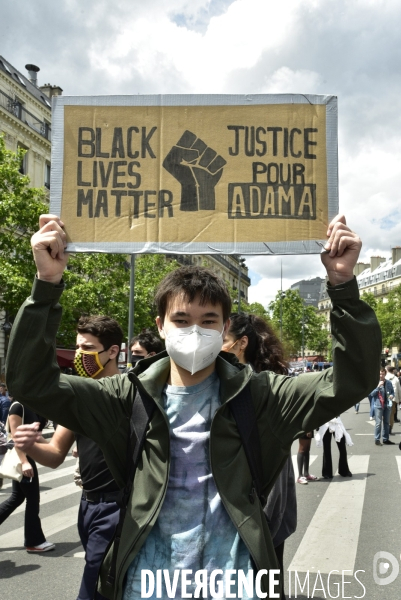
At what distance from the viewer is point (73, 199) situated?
273cm

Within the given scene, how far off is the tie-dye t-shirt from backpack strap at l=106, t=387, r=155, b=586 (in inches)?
3.0

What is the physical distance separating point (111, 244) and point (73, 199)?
243 millimetres

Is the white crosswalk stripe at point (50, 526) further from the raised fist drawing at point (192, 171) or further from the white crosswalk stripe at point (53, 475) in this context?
the raised fist drawing at point (192, 171)

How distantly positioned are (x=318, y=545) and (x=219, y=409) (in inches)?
188

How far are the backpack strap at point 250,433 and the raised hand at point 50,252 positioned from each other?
0.73 meters

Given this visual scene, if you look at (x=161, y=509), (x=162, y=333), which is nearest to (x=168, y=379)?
(x=162, y=333)

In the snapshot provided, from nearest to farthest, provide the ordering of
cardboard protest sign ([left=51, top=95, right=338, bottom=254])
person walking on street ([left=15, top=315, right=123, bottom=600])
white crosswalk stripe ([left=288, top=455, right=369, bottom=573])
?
cardboard protest sign ([left=51, top=95, right=338, bottom=254])
person walking on street ([left=15, top=315, right=123, bottom=600])
white crosswalk stripe ([left=288, top=455, right=369, bottom=573])

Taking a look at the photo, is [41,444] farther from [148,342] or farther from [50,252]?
[148,342]

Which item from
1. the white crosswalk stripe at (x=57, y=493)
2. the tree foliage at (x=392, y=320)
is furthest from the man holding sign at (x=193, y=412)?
the tree foliage at (x=392, y=320)

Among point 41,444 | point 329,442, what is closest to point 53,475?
point 329,442

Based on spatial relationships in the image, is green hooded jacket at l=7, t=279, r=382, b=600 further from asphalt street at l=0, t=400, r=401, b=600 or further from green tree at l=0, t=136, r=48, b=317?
green tree at l=0, t=136, r=48, b=317

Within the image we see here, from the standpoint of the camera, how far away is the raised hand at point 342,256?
2.26 metres

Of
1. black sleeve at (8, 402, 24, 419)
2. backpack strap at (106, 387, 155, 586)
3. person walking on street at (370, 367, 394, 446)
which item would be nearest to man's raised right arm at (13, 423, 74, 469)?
backpack strap at (106, 387, 155, 586)

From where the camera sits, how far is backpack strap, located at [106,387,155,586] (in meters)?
2.19
